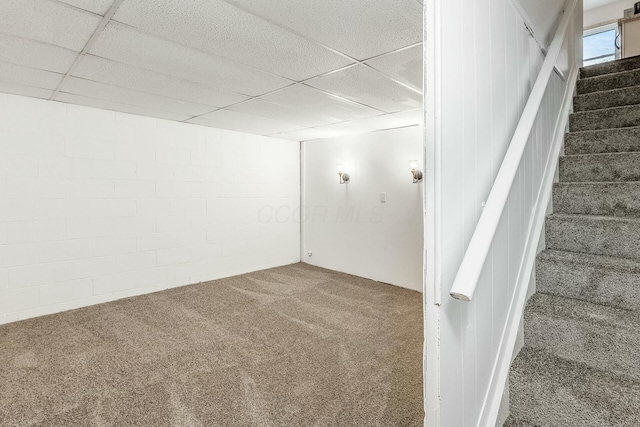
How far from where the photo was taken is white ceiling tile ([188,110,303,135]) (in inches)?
151

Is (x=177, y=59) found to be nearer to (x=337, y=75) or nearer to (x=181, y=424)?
(x=337, y=75)

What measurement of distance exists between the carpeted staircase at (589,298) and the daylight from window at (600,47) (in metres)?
3.94

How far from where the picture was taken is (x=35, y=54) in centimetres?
216

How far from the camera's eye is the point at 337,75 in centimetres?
258

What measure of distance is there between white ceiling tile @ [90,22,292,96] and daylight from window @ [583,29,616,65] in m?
5.33

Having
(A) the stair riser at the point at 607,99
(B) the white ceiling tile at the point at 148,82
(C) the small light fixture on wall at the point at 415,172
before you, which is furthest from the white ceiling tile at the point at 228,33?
(C) the small light fixture on wall at the point at 415,172

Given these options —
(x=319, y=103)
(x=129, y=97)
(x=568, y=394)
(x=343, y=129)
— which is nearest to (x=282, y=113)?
(x=319, y=103)

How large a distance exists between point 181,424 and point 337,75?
2.56m

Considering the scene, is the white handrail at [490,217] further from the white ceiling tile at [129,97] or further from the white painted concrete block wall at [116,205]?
the white painted concrete block wall at [116,205]

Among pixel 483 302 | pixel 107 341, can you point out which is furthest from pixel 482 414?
pixel 107 341

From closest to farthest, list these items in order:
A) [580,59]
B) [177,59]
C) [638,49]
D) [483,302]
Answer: [483,302]
[177,59]
[580,59]
[638,49]

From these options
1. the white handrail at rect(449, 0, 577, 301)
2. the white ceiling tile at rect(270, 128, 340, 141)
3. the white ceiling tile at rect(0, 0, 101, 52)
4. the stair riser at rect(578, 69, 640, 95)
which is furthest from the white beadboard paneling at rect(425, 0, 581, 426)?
the white ceiling tile at rect(270, 128, 340, 141)

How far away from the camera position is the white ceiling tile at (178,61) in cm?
197

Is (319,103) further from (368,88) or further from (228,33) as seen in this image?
(228,33)
